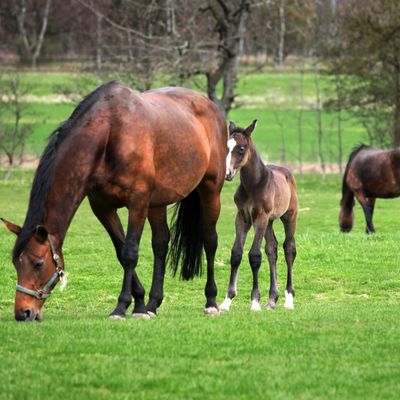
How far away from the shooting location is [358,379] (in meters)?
6.94

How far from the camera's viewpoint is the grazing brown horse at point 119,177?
891 cm

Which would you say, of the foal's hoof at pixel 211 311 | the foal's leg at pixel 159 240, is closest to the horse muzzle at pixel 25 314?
the foal's leg at pixel 159 240

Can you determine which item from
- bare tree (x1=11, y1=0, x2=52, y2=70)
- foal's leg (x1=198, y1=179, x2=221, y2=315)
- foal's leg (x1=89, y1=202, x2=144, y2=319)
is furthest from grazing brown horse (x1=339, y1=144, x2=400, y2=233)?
bare tree (x1=11, y1=0, x2=52, y2=70)

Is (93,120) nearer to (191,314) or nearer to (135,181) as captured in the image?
(135,181)

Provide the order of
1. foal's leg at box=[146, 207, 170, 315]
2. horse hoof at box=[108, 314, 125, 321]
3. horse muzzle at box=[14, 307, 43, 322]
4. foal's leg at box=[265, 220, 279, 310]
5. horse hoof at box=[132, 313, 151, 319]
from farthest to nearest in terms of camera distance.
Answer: foal's leg at box=[265, 220, 279, 310] → foal's leg at box=[146, 207, 170, 315] → horse hoof at box=[132, 313, 151, 319] → horse hoof at box=[108, 314, 125, 321] → horse muzzle at box=[14, 307, 43, 322]

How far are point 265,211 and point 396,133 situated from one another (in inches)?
995

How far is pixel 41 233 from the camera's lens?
8.80 metres

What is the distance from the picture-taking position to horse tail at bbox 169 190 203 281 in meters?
11.2

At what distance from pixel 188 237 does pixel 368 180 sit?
11922 millimetres

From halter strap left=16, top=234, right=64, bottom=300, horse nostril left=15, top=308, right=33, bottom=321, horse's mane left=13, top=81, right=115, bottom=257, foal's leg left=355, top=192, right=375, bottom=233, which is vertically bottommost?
foal's leg left=355, top=192, right=375, bottom=233

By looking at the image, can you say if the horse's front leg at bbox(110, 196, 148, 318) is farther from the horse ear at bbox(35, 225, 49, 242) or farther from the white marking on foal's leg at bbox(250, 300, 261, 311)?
the white marking on foal's leg at bbox(250, 300, 261, 311)

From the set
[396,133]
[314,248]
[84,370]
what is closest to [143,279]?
[314,248]

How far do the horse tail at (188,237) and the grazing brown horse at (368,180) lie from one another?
11231 millimetres

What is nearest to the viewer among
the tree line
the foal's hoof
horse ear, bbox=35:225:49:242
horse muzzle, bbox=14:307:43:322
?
horse ear, bbox=35:225:49:242
